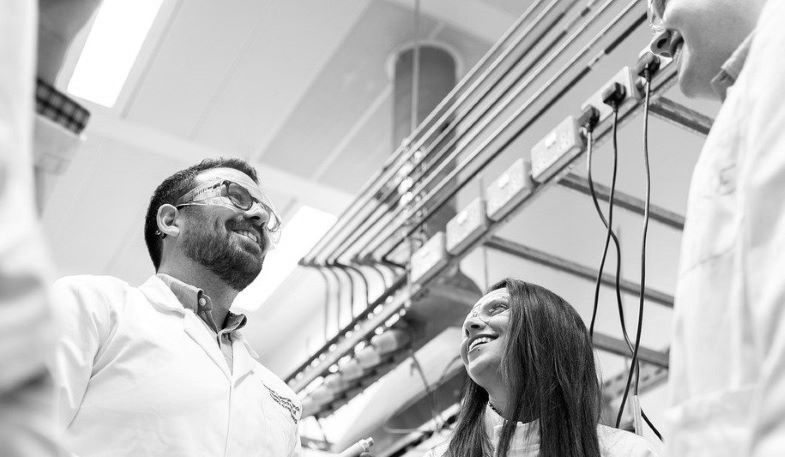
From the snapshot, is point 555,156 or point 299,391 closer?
point 555,156

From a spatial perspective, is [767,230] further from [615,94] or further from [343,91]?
[343,91]

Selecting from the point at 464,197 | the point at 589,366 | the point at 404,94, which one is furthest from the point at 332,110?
the point at 589,366

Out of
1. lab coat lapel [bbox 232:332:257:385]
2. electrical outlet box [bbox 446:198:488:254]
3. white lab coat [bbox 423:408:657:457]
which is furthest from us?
electrical outlet box [bbox 446:198:488:254]

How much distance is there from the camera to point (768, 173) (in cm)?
72

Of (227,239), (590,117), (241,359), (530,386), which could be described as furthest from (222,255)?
(590,117)

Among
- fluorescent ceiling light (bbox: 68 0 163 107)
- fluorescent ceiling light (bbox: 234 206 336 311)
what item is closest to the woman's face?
fluorescent ceiling light (bbox: 68 0 163 107)

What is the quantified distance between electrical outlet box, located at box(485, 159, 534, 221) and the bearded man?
58cm

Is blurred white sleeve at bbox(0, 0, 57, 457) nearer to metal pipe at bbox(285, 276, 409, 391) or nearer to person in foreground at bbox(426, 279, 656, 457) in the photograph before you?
person in foreground at bbox(426, 279, 656, 457)

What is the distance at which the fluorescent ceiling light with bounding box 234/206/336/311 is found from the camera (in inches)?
190

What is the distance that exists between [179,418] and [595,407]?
2.74 ft

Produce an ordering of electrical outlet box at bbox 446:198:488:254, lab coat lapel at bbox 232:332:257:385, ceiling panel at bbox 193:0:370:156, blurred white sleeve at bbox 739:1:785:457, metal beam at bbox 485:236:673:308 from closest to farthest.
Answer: blurred white sleeve at bbox 739:1:785:457, lab coat lapel at bbox 232:332:257:385, electrical outlet box at bbox 446:198:488:254, metal beam at bbox 485:236:673:308, ceiling panel at bbox 193:0:370:156

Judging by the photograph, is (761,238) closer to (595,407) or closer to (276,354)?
(595,407)

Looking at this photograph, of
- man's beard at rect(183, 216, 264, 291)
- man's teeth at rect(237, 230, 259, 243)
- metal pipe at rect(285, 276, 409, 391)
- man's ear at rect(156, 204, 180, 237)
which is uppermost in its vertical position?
man's teeth at rect(237, 230, 259, 243)

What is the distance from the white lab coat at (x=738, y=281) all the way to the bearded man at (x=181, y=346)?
3.17 feet
